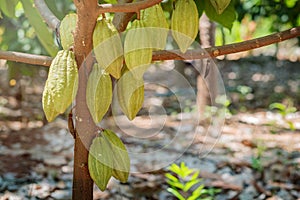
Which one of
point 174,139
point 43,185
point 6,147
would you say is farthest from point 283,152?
point 6,147

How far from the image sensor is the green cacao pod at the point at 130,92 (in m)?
0.81

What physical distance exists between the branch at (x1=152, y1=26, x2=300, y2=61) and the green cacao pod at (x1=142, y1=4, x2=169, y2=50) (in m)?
0.07

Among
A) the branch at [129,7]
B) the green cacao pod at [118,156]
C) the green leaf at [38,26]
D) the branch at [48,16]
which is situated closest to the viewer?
the branch at [129,7]

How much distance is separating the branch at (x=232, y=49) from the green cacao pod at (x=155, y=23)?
7cm

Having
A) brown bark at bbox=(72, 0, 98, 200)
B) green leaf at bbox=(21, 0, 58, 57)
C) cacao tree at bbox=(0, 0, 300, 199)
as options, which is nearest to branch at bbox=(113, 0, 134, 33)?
cacao tree at bbox=(0, 0, 300, 199)

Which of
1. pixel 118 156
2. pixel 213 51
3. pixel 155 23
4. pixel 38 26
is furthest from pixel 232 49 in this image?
pixel 38 26

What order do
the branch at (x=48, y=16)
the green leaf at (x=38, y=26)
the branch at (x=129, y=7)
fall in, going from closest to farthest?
1. the branch at (x=129, y=7)
2. the branch at (x=48, y=16)
3. the green leaf at (x=38, y=26)

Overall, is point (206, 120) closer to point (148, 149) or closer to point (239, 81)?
point (148, 149)

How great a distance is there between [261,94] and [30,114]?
6.06 ft

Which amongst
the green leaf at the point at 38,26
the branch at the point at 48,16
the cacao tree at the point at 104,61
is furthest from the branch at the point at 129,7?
the green leaf at the point at 38,26

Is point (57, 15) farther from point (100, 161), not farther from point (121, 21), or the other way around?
point (100, 161)

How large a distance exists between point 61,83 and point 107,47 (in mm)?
87

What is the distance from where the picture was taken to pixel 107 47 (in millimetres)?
765

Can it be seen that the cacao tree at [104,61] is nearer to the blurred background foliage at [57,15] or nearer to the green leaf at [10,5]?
the blurred background foliage at [57,15]
